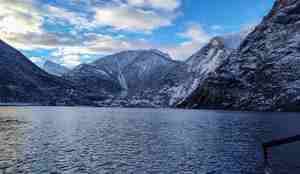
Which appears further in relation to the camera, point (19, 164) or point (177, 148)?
point (177, 148)

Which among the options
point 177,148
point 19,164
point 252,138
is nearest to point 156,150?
point 177,148

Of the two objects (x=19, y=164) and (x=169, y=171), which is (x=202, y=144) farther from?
(x=19, y=164)

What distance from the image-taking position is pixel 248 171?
179 ft

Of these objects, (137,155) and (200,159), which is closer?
(200,159)

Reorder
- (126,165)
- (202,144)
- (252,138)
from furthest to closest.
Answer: (252,138) < (202,144) < (126,165)

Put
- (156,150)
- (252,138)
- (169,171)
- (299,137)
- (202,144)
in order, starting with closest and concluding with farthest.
→ 1. (299,137)
2. (169,171)
3. (156,150)
4. (202,144)
5. (252,138)

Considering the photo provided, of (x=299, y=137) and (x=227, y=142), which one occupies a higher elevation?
(x=299, y=137)

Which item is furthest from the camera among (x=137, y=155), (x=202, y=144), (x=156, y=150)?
(x=202, y=144)

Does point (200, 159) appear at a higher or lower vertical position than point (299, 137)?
lower

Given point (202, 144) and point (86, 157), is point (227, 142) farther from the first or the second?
point (86, 157)

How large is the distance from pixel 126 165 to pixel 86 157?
1131 cm

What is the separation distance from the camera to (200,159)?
63.6 meters

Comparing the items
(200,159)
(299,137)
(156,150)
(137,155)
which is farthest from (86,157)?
(299,137)

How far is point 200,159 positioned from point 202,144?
71.0 feet
